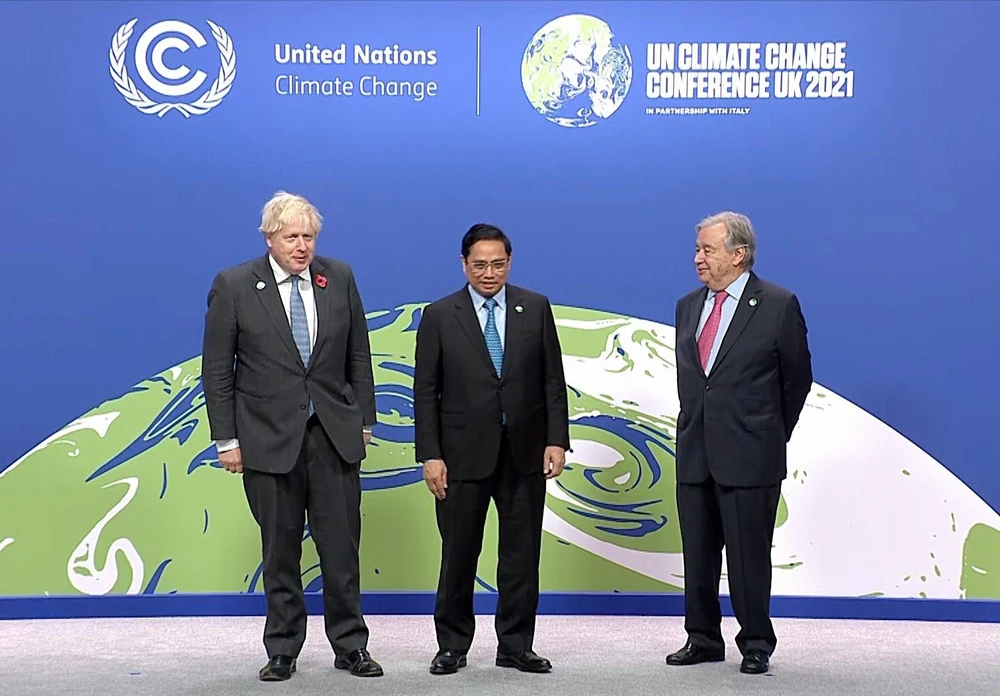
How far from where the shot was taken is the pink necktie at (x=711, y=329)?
4211mm

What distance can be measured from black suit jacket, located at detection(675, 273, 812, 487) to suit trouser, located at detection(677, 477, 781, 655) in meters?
0.09

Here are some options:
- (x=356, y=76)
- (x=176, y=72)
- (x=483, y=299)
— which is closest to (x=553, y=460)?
(x=483, y=299)

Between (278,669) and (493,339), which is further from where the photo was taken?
(493,339)

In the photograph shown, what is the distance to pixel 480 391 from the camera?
412 cm

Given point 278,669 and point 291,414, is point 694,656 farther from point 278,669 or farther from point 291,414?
point 291,414

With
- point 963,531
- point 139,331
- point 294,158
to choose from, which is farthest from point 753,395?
point 139,331

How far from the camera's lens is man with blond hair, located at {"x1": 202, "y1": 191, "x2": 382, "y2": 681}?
404 centimetres

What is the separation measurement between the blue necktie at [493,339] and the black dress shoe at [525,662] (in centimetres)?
99

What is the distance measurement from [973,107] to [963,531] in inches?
69.0

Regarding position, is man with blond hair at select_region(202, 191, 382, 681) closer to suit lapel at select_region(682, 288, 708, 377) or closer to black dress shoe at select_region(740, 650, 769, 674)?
suit lapel at select_region(682, 288, 708, 377)

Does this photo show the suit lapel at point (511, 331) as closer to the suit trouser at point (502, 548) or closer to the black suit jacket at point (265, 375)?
the suit trouser at point (502, 548)

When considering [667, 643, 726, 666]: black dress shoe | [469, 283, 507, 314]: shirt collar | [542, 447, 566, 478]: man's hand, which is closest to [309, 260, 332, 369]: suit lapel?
[469, 283, 507, 314]: shirt collar

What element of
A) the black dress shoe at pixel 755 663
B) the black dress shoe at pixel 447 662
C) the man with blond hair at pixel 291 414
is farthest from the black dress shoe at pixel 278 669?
the black dress shoe at pixel 755 663

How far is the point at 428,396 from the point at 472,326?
0.28 metres
